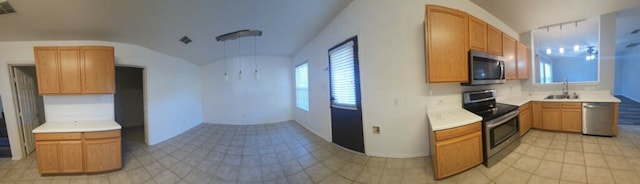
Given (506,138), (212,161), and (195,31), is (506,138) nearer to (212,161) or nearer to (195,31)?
(212,161)

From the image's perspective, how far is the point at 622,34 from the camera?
494cm

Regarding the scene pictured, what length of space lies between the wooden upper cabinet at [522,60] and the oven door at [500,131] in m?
1.73

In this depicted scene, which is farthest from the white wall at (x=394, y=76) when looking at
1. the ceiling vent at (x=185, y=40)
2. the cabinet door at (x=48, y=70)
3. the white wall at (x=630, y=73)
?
the white wall at (x=630, y=73)

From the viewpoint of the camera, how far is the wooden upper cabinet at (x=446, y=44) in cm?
240

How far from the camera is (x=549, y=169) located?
234cm

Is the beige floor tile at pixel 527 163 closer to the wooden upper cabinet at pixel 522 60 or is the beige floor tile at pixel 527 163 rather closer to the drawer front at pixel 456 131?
the drawer front at pixel 456 131

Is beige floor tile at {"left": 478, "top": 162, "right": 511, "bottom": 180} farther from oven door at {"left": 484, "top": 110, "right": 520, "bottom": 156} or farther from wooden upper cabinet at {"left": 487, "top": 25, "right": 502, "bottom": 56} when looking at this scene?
wooden upper cabinet at {"left": 487, "top": 25, "right": 502, "bottom": 56}

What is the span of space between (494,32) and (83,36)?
20.9 ft

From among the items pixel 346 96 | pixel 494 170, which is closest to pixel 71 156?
pixel 346 96

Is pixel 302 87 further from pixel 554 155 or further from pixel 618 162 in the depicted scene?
pixel 618 162

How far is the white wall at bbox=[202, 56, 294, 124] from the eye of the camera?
5871 mm

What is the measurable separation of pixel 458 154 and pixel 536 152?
1.62 meters

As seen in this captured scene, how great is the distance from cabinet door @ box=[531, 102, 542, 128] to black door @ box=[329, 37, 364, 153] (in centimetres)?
365

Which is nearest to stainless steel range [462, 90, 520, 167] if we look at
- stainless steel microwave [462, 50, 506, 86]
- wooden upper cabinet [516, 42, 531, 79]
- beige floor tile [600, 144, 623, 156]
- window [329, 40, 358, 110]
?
stainless steel microwave [462, 50, 506, 86]
